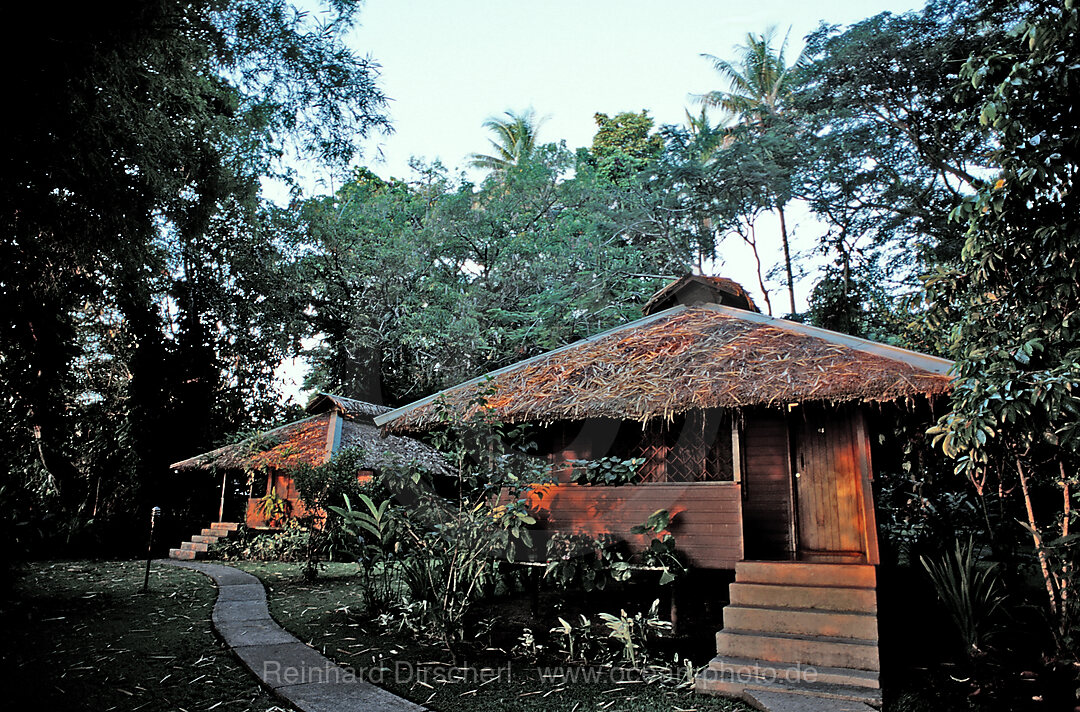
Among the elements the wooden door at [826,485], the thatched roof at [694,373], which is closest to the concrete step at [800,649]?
the thatched roof at [694,373]

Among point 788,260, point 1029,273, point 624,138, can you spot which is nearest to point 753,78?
point 624,138

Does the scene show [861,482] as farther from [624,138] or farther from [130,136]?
[624,138]

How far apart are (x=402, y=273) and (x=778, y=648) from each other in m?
15.3

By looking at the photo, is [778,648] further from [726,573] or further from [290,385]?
[290,385]

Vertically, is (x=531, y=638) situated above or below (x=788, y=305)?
below

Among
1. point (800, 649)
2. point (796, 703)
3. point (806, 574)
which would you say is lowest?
point (796, 703)

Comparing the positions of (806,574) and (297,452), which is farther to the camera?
(297,452)

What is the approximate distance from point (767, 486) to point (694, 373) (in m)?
2.29

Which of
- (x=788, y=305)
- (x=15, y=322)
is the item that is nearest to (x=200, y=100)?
(x=15, y=322)

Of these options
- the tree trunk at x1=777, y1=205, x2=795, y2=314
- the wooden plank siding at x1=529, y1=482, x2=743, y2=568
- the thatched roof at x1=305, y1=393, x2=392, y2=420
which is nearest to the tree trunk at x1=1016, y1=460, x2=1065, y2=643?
the wooden plank siding at x1=529, y1=482, x2=743, y2=568

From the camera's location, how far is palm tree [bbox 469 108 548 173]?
83.3ft

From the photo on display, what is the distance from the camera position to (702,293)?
8.30 metres

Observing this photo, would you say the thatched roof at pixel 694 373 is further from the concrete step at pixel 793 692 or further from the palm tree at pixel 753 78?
the palm tree at pixel 753 78

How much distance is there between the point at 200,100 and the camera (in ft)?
22.5
